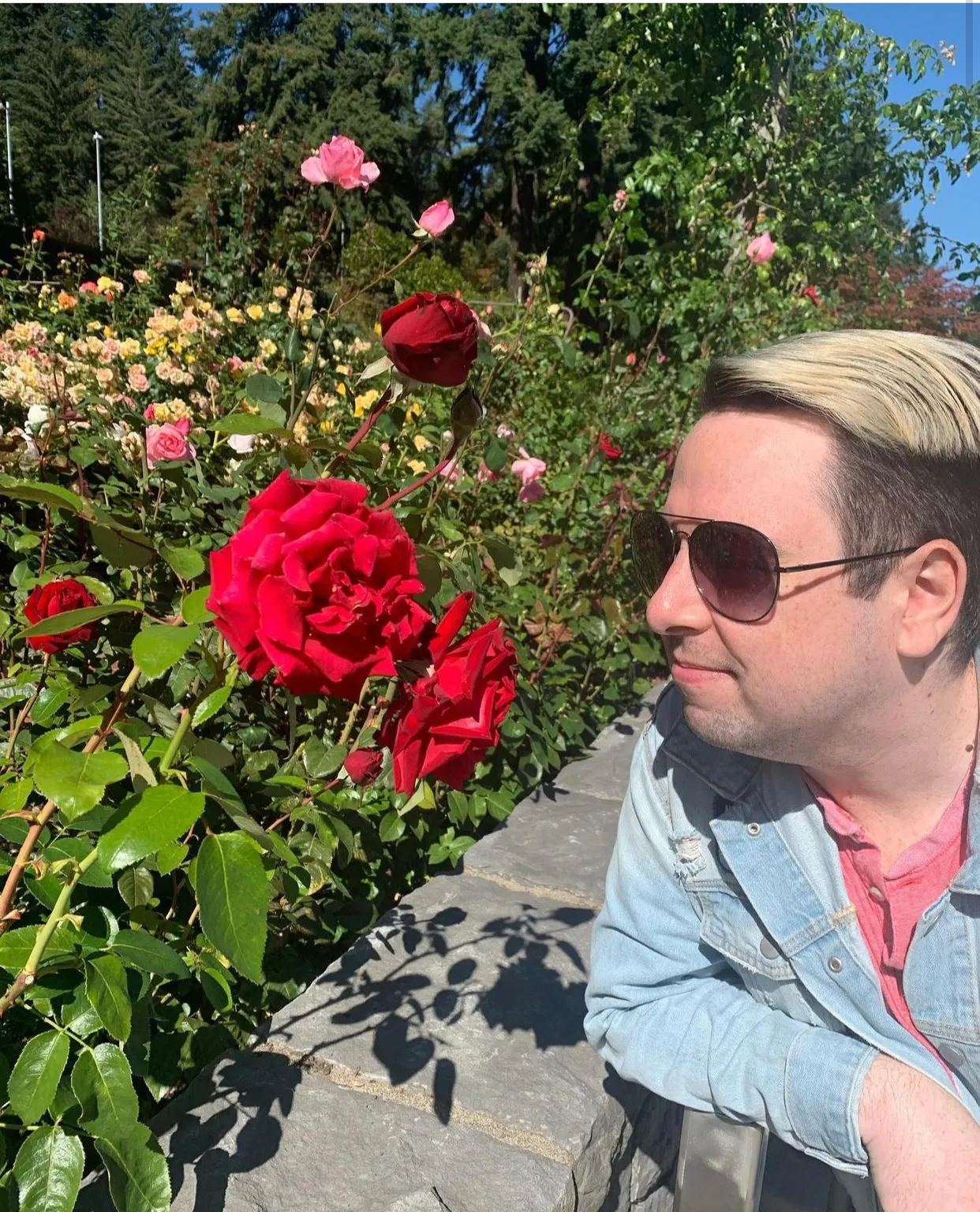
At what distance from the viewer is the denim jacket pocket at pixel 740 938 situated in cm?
111

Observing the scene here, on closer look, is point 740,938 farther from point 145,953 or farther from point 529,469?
point 529,469

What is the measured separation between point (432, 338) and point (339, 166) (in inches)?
32.4

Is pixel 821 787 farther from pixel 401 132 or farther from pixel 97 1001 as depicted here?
pixel 401 132

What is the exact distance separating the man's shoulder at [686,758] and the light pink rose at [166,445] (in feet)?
2.60

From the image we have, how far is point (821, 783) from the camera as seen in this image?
113cm

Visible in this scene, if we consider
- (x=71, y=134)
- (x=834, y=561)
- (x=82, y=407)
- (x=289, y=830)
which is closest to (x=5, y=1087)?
(x=289, y=830)

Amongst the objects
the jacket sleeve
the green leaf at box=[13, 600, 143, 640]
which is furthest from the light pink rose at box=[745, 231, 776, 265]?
the green leaf at box=[13, 600, 143, 640]

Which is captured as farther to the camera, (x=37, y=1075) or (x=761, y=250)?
(x=761, y=250)

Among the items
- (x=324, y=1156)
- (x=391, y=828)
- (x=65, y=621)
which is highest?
(x=65, y=621)

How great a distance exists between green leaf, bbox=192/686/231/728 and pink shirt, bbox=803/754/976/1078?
0.68m

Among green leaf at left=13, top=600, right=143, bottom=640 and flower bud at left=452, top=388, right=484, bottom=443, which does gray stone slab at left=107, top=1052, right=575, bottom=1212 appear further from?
flower bud at left=452, top=388, right=484, bottom=443

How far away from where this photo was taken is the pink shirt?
1.07 m

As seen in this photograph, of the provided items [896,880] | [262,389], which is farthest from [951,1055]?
[262,389]

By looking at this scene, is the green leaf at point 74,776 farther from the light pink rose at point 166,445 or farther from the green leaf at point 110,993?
the light pink rose at point 166,445
